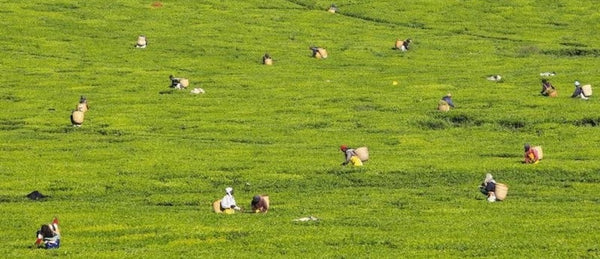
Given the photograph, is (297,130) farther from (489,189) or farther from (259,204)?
(259,204)

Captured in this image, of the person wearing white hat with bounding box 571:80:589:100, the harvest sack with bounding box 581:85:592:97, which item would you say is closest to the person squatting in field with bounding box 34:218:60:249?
the harvest sack with bounding box 581:85:592:97

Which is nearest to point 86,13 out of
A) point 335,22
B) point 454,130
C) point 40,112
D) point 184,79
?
point 335,22

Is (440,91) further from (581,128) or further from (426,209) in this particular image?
(426,209)

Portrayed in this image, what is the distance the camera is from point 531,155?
60.1m

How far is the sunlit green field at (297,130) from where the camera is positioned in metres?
43.4

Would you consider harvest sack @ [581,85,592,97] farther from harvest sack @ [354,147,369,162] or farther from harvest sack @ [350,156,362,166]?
harvest sack @ [350,156,362,166]

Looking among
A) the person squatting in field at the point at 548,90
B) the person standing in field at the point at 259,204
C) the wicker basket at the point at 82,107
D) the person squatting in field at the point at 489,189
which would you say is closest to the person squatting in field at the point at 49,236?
the person standing in field at the point at 259,204

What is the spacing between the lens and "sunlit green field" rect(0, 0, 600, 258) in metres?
43.4

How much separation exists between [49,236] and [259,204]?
10.7m

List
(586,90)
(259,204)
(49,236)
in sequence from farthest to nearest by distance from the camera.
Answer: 1. (586,90)
2. (259,204)
3. (49,236)

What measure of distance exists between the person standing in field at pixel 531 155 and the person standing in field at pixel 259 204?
1778 cm

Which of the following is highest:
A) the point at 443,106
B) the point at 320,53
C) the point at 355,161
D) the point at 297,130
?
the point at 320,53

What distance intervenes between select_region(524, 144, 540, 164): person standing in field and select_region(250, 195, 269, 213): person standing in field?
1778 centimetres

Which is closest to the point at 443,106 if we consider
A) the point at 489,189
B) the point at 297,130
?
the point at 297,130
